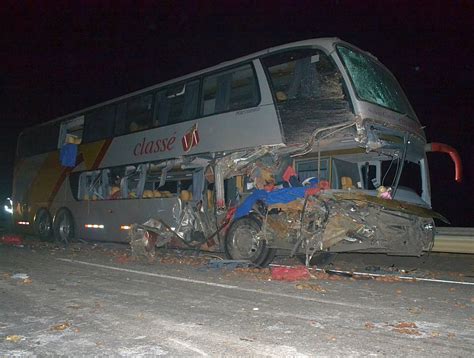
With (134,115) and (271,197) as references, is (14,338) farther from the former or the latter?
(134,115)

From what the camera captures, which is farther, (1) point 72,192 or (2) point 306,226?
(1) point 72,192

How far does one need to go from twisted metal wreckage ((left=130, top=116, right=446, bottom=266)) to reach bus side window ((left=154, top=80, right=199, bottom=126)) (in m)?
1.07

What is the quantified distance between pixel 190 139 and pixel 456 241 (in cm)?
611

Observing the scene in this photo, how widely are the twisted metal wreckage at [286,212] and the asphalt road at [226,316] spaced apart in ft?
2.47

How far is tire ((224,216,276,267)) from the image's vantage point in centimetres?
793

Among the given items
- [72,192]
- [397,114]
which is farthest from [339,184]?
[72,192]

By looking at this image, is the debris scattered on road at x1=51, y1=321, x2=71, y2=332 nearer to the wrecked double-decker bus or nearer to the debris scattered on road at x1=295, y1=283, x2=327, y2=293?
the debris scattered on road at x1=295, y1=283, x2=327, y2=293

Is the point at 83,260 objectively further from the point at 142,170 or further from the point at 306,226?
the point at 306,226

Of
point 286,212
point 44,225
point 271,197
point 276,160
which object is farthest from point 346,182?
point 44,225

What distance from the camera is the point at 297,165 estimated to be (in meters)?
9.45

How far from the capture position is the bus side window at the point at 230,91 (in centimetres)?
845

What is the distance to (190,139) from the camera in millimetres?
9555

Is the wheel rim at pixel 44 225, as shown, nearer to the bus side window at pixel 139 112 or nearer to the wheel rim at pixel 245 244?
the bus side window at pixel 139 112

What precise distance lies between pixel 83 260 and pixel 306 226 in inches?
185
